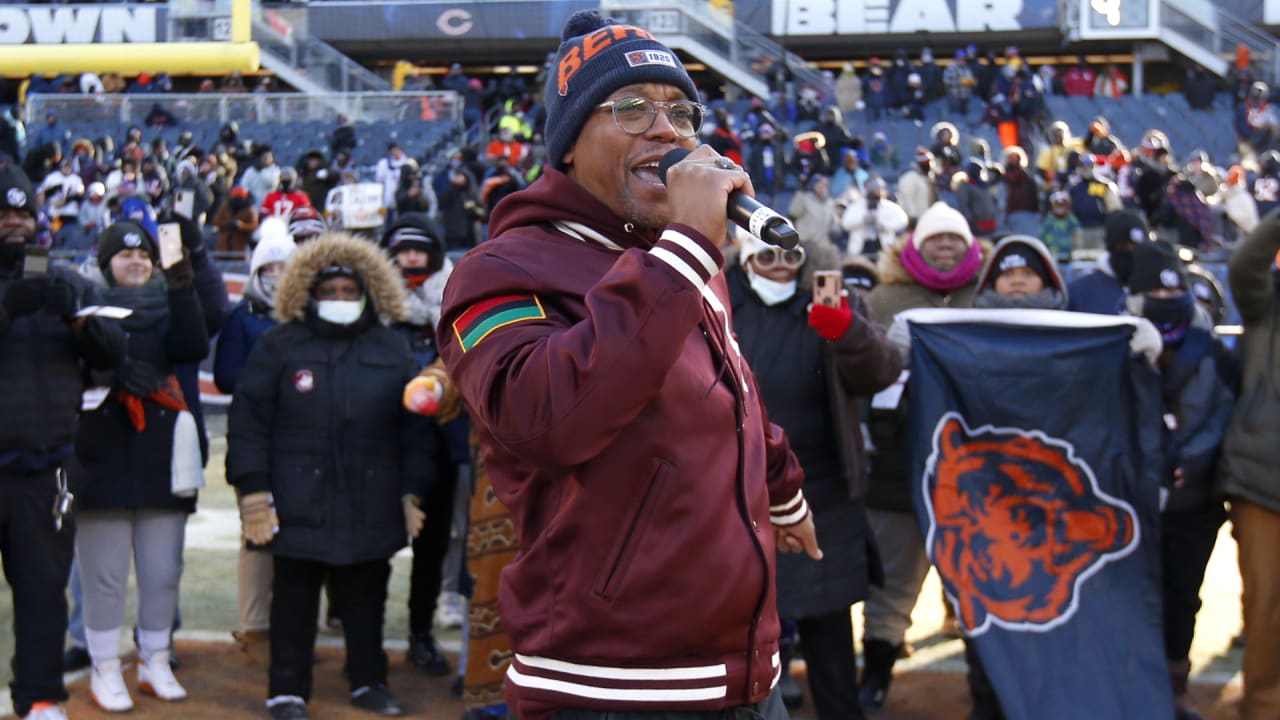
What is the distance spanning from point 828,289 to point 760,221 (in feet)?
9.55

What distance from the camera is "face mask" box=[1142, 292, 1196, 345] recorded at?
5547 millimetres

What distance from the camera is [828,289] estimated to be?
5098 mm

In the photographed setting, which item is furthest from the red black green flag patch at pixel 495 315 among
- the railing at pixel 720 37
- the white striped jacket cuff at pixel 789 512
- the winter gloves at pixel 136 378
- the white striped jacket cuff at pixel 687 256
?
the railing at pixel 720 37

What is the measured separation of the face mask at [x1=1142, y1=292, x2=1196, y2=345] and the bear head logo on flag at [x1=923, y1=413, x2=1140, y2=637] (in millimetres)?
592

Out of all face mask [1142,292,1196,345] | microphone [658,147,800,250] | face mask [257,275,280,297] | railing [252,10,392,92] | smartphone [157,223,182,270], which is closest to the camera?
microphone [658,147,800,250]

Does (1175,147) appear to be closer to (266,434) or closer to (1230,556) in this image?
(1230,556)

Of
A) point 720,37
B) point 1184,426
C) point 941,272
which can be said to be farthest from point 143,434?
point 720,37

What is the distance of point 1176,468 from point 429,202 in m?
13.6

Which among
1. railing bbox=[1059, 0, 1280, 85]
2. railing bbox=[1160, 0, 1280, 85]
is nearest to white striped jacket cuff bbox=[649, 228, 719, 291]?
railing bbox=[1160, 0, 1280, 85]

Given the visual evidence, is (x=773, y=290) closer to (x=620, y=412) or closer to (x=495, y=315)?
(x=495, y=315)

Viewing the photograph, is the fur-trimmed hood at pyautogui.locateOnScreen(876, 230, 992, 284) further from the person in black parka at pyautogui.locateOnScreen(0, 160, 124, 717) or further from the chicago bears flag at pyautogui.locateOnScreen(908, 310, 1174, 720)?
the person in black parka at pyautogui.locateOnScreen(0, 160, 124, 717)

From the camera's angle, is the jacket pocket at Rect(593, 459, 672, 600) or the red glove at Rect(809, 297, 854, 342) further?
the red glove at Rect(809, 297, 854, 342)

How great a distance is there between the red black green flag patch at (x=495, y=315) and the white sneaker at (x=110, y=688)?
4.04m

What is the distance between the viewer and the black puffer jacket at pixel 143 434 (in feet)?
19.4
